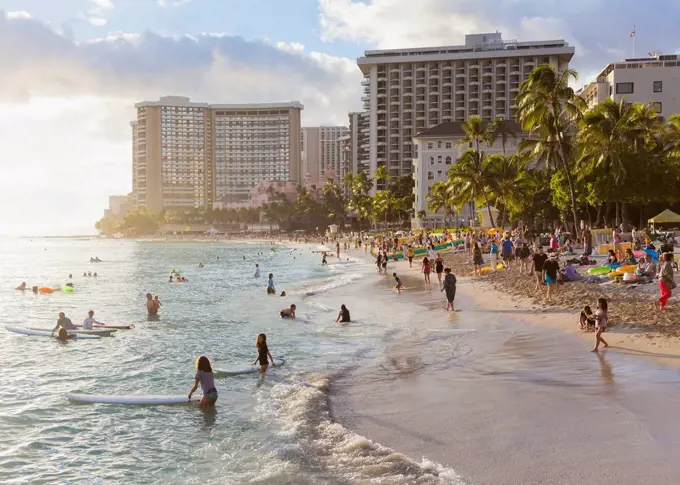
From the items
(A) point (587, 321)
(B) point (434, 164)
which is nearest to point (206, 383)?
(A) point (587, 321)

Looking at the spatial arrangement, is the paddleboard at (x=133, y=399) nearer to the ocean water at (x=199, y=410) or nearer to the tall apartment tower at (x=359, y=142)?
the ocean water at (x=199, y=410)

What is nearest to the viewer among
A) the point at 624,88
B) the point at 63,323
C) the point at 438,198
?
the point at 63,323

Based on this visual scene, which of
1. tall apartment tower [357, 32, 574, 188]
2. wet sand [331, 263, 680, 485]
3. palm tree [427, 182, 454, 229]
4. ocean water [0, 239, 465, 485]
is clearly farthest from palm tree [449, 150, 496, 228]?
tall apartment tower [357, 32, 574, 188]

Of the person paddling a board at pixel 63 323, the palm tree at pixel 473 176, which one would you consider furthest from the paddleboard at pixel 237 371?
the palm tree at pixel 473 176

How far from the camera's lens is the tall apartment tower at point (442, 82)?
131m

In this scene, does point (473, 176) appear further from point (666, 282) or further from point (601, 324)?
point (601, 324)

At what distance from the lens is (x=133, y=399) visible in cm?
1278

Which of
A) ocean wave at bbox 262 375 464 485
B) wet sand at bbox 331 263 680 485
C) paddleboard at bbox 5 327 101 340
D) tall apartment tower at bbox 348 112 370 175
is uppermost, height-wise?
tall apartment tower at bbox 348 112 370 175

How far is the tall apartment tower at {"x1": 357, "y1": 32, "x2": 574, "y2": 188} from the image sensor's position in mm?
131250

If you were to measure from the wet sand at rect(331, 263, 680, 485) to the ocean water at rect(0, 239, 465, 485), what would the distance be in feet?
1.67

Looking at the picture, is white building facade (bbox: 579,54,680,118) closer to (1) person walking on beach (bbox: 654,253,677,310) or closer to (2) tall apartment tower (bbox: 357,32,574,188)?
(2) tall apartment tower (bbox: 357,32,574,188)

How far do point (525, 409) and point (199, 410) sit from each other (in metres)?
6.36

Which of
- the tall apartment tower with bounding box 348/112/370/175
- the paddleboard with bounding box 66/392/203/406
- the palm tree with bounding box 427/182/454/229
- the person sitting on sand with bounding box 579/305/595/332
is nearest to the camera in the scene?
the paddleboard with bounding box 66/392/203/406

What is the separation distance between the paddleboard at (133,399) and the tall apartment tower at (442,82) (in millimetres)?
125587
